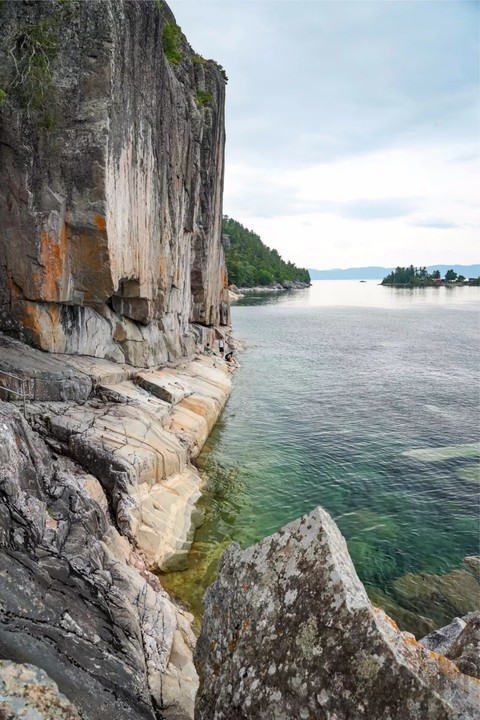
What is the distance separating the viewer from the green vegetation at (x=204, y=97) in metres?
36.6

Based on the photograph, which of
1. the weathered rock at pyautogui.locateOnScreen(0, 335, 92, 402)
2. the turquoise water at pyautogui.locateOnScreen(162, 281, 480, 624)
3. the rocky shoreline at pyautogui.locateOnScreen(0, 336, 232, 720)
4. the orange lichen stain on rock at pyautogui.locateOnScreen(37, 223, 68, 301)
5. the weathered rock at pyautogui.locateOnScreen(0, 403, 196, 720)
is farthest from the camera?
the orange lichen stain on rock at pyautogui.locateOnScreen(37, 223, 68, 301)

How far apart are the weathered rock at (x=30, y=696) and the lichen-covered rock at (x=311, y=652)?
5.08 feet

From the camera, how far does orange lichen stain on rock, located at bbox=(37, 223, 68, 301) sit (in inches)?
687

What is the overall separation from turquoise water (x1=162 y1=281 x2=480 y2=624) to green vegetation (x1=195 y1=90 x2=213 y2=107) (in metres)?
22.7

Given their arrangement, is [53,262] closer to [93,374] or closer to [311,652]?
[93,374]

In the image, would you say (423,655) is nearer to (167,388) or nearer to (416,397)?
(167,388)

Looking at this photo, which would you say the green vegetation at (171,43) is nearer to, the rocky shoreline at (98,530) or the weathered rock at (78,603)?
the rocky shoreline at (98,530)

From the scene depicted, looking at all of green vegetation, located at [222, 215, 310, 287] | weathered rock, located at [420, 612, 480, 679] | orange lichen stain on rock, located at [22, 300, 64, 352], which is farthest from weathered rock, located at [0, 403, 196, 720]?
green vegetation, located at [222, 215, 310, 287]

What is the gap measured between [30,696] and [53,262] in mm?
15782

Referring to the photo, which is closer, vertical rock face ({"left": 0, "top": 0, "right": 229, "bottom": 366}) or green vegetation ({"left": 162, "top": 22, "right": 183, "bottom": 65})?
vertical rock face ({"left": 0, "top": 0, "right": 229, "bottom": 366})

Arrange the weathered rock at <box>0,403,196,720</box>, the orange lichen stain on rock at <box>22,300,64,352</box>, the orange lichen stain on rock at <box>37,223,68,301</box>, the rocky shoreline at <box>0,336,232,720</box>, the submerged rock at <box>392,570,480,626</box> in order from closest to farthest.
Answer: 1. the weathered rock at <box>0,403,196,720</box>
2. the rocky shoreline at <box>0,336,232,720</box>
3. the submerged rock at <box>392,570,480,626</box>
4. the orange lichen stain on rock at <box>37,223,68,301</box>
5. the orange lichen stain on rock at <box>22,300,64,352</box>

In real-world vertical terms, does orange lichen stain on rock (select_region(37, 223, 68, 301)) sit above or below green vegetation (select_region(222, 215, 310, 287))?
below

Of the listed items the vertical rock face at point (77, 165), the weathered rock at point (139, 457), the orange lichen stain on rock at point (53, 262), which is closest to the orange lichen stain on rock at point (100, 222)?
the vertical rock face at point (77, 165)

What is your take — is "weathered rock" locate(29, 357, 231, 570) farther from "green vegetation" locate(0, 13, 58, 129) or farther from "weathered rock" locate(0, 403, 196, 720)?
"green vegetation" locate(0, 13, 58, 129)
